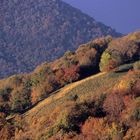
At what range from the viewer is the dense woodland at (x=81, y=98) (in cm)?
4978

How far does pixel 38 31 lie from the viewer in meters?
190

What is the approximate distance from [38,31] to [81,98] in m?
129

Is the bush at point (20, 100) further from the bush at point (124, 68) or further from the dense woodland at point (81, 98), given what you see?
the bush at point (124, 68)

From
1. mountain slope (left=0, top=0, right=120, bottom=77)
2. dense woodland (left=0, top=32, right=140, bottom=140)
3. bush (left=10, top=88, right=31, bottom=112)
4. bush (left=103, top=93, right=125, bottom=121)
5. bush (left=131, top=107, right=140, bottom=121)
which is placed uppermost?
bush (left=131, top=107, right=140, bottom=121)

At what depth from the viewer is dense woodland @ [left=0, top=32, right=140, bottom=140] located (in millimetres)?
49781

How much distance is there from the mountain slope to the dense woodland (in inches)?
3210

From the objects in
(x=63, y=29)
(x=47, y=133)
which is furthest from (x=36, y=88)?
(x=63, y=29)

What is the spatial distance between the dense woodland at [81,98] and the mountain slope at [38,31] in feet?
268

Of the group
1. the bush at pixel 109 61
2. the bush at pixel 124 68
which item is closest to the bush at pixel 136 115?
the bush at pixel 124 68

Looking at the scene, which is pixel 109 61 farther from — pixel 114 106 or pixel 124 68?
pixel 114 106

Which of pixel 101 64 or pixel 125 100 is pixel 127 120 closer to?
pixel 125 100

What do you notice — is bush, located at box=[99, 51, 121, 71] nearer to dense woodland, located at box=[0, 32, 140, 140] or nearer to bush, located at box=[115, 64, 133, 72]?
dense woodland, located at box=[0, 32, 140, 140]

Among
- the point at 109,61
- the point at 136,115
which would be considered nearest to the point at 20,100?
the point at 109,61

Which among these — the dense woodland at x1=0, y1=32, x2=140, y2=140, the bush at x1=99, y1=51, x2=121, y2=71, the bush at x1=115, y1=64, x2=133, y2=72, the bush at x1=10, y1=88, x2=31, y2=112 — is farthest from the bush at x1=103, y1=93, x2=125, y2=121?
the bush at x1=10, y1=88, x2=31, y2=112
